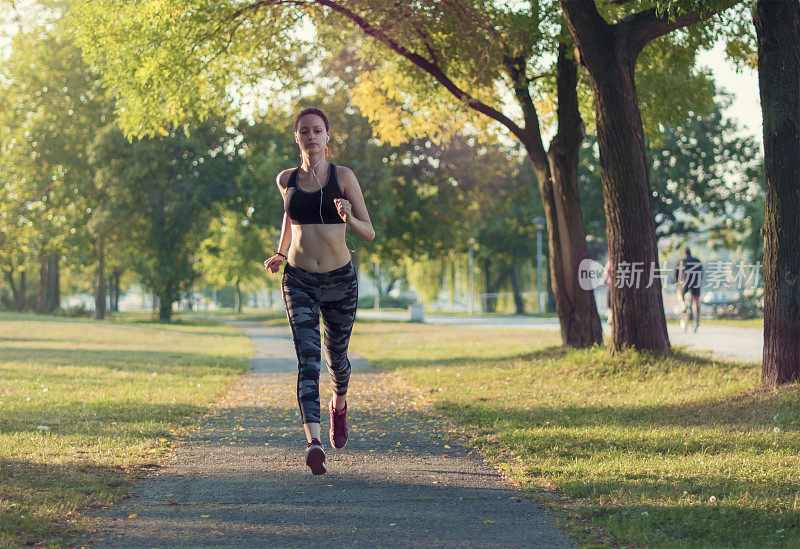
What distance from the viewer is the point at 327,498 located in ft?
17.1

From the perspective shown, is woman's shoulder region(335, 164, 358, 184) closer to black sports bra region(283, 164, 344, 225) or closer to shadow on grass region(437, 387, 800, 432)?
black sports bra region(283, 164, 344, 225)

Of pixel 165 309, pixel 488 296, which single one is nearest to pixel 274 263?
pixel 165 309

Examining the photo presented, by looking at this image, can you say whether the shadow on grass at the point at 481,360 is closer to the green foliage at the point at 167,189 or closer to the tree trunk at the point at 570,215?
the tree trunk at the point at 570,215

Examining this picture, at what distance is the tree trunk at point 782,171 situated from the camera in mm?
8711

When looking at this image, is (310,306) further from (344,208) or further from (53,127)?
(53,127)

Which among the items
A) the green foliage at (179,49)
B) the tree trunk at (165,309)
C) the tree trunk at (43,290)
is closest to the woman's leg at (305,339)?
the green foliage at (179,49)

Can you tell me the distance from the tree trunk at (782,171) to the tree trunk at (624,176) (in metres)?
2.70

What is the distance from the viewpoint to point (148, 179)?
38531mm

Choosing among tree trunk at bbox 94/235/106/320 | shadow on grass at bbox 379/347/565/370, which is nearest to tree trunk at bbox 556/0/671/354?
shadow on grass at bbox 379/347/565/370

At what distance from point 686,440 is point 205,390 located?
22.0ft

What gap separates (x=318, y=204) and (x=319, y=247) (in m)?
0.29

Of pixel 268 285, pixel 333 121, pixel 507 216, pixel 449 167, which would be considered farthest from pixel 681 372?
pixel 268 285

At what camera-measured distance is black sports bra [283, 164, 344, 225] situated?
5594mm

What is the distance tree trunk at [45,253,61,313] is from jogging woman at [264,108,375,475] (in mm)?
47312
